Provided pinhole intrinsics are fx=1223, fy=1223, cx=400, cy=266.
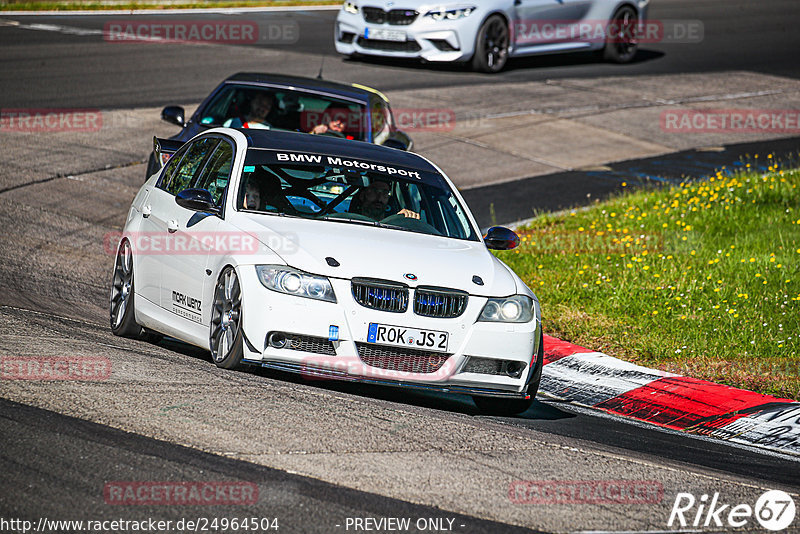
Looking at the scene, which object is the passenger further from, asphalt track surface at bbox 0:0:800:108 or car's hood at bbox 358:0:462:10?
car's hood at bbox 358:0:462:10

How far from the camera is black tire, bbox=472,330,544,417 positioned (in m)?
7.78

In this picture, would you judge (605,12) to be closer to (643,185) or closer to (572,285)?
(643,185)

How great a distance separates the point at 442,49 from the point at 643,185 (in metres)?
6.26

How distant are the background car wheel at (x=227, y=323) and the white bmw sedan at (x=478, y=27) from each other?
554 inches

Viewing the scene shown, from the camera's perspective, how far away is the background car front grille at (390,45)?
845 inches

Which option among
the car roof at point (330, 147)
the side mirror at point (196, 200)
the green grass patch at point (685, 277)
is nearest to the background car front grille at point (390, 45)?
the green grass patch at point (685, 277)

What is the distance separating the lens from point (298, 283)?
720 cm

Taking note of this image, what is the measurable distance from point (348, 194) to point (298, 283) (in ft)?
4.94

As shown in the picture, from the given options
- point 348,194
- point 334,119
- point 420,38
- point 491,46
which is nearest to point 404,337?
point 348,194

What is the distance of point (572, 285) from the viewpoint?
1183cm

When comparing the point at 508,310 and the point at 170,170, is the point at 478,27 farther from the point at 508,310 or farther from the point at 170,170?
the point at 508,310

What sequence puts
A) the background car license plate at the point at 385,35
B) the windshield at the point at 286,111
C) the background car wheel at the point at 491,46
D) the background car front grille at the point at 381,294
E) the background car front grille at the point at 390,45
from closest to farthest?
the background car front grille at the point at 381,294 → the windshield at the point at 286,111 → the background car license plate at the point at 385,35 → the background car front grille at the point at 390,45 → the background car wheel at the point at 491,46

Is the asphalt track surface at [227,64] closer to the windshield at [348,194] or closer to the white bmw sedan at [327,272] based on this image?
the white bmw sedan at [327,272]

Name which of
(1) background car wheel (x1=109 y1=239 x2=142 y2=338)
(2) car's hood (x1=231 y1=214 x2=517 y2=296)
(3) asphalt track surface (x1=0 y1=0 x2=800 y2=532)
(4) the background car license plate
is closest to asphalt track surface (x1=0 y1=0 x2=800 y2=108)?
(3) asphalt track surface (x1=0 y1=0 x2=800 y2=532)
